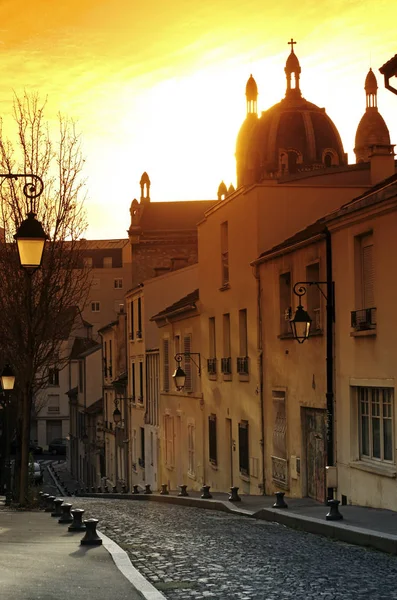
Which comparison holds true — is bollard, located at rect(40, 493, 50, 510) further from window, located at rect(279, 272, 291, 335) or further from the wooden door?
window, located at rect(279, 272, 291, 335)

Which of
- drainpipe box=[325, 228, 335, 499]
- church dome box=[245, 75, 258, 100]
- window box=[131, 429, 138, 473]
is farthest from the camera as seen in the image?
church dome box=[245, 75, 258, 100]

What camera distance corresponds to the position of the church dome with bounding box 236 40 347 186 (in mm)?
98062

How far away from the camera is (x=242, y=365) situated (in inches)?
1002

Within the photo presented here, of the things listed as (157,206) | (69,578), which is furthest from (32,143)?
(157,206)

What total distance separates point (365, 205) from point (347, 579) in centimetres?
841

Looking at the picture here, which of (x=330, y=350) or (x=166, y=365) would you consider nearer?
(x=330, y=350)

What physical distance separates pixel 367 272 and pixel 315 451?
176 inches

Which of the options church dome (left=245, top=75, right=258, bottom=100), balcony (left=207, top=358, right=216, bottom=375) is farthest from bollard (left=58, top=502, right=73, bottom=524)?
church dome (left=245, top=75, right=258, bottom=100)

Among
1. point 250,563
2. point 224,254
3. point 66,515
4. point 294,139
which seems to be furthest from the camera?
point 294,139

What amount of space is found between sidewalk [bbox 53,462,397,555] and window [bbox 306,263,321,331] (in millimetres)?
3495

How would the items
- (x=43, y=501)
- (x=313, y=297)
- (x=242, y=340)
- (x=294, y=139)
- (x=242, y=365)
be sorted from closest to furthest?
1. (x=313, y=297)
2. (x=43, y=501)
3. (x=242, y=365)
4. (x=242, y=340)
5. (x=294, y=139)

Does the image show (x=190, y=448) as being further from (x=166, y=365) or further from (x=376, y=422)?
(x=376, y=422)

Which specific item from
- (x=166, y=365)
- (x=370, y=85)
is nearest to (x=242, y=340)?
(x=166, y=365)

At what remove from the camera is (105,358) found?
178 feet
